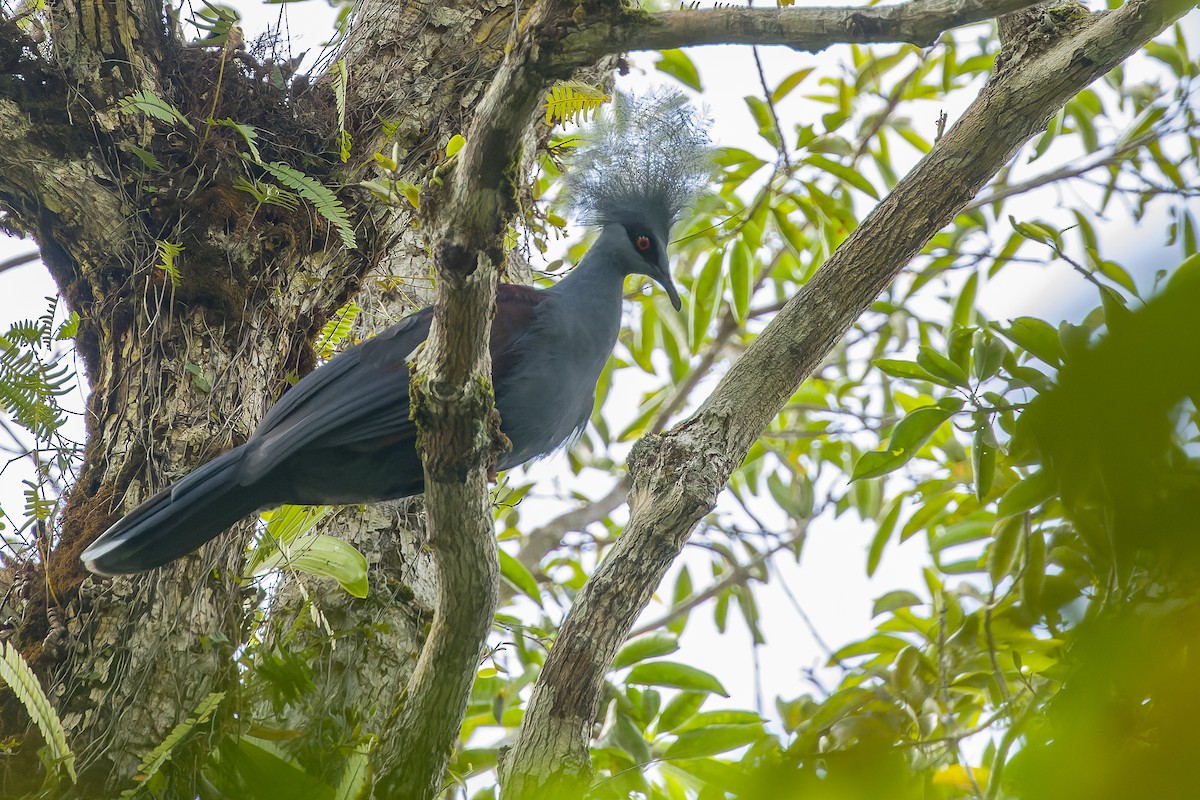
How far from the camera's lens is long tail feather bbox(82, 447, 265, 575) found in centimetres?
223

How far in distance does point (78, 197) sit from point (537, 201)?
4.72 ft

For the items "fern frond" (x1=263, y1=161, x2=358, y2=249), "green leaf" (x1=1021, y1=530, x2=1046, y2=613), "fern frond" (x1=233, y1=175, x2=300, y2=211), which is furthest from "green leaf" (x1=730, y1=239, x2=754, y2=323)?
"green leaf" (x1=1021, y1=530, x2=1046, y2=613)

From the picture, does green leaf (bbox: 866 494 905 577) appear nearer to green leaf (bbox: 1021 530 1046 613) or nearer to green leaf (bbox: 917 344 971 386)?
green leaf (bbox: 917 344 971 386)

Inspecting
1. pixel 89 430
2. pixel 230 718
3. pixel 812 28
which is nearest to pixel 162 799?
pixel 230 718

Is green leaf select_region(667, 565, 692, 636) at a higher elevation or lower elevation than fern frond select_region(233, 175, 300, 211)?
lower

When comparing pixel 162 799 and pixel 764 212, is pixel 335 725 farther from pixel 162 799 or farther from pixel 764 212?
pixel 764 212

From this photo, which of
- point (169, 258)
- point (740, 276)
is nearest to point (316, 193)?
point (169, 258)

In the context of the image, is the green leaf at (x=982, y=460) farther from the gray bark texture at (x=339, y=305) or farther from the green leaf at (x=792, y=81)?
the green leaf at (x=792, y=81)

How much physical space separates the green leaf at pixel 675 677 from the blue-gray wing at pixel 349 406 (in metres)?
0.96

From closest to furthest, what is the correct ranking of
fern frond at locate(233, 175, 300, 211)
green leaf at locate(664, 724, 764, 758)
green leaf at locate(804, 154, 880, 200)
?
green leaf at locate(664, 724, 764, 758)
fern frond at locate(233, 175, 300, 211)
green leaf at locate(804, 154, 880, 200)

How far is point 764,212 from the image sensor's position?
3748mm

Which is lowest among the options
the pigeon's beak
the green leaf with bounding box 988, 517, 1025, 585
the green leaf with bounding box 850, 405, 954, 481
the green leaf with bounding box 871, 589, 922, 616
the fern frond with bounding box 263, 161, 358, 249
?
the green leaf with bounding box 988, 517, 1025, 585

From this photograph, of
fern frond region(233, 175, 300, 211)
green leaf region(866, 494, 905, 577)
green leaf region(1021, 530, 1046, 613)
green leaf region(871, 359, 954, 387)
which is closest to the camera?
green leaf region(1021, 530, 1046, 613)

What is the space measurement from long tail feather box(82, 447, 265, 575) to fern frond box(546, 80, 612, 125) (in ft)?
4.56
